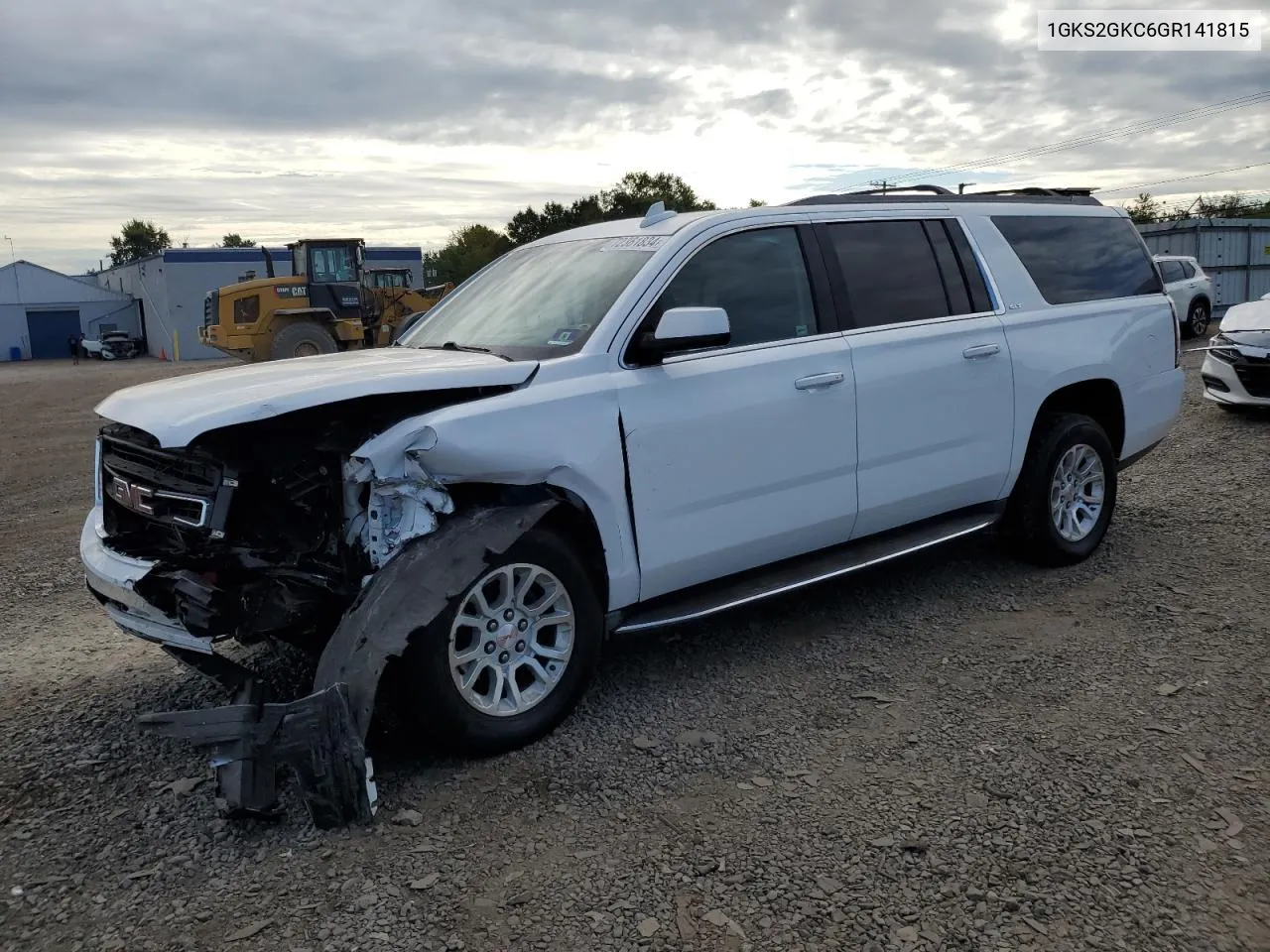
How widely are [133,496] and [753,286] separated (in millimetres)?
2643

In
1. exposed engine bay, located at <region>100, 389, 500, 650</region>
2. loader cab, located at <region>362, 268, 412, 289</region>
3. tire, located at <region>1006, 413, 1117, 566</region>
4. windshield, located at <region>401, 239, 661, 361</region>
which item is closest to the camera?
exposed engine bay, located at <region>100, 389, 500, 650</region>

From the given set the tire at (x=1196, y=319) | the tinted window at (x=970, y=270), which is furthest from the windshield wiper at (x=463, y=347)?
the tire at (x=1196, y=319)

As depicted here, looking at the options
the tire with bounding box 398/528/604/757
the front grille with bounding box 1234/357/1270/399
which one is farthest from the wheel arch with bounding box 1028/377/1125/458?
the front grille with bounding box 1234/357/1270/399

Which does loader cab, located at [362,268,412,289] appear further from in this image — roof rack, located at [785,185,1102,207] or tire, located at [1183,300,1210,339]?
roof rack, located at [785,185,1102,207]

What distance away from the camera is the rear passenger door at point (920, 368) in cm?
471

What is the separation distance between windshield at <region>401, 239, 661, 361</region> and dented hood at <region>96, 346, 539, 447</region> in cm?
19

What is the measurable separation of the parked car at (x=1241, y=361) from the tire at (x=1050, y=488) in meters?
5.39

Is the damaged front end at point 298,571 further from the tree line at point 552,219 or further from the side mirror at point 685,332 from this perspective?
the tree line at point 552,219

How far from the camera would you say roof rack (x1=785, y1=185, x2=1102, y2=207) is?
16.8 feet

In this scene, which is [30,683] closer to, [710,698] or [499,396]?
[499,396]

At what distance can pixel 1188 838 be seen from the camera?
3074 mm

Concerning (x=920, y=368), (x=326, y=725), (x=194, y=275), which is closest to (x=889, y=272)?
(x=920, y=368)

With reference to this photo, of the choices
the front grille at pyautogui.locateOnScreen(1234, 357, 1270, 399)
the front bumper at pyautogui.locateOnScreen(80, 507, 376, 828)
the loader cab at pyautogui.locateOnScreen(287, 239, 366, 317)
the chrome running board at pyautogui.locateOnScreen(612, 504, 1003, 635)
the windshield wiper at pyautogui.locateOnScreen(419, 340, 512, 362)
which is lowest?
the front bumper at pyautogui.locateOnScreen(80, 507, 376, 828)

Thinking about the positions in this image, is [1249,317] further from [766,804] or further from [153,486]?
[153,486]
